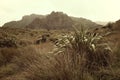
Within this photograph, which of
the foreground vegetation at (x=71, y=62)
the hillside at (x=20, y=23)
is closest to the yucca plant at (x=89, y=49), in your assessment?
the foreground vegetation at (x=71, y=62)

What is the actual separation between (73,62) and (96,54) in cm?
167

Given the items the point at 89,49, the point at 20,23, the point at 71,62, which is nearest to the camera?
the point at 71,62

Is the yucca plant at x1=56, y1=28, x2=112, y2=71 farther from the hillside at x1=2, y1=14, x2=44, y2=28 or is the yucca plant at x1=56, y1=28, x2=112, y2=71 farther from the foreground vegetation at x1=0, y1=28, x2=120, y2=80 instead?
the hillside at x1=2, y1=14, x2=44, y2=28

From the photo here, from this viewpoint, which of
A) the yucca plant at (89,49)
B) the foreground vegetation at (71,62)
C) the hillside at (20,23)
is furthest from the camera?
the hillside at (20,23)

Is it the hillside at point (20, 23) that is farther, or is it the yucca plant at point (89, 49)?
the hillside at point (20, 23)

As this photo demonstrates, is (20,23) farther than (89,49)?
Yes

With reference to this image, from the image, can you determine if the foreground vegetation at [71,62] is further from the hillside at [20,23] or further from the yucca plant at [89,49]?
the hillside at [20,23]

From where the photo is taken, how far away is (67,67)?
3.79 metres

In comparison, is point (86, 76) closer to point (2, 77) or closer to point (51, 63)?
point (51, 63)

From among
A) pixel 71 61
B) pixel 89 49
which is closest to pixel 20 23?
pixel 89 49

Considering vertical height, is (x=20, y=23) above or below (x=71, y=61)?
below

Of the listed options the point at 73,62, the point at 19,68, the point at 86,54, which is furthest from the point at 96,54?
the point at 19,68

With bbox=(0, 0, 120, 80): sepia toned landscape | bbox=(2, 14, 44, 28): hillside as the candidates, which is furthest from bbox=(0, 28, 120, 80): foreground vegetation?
bbox=(2, 14, 44, 28): hillside

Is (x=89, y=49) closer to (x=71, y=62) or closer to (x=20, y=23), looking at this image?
(x=71, y=62)
